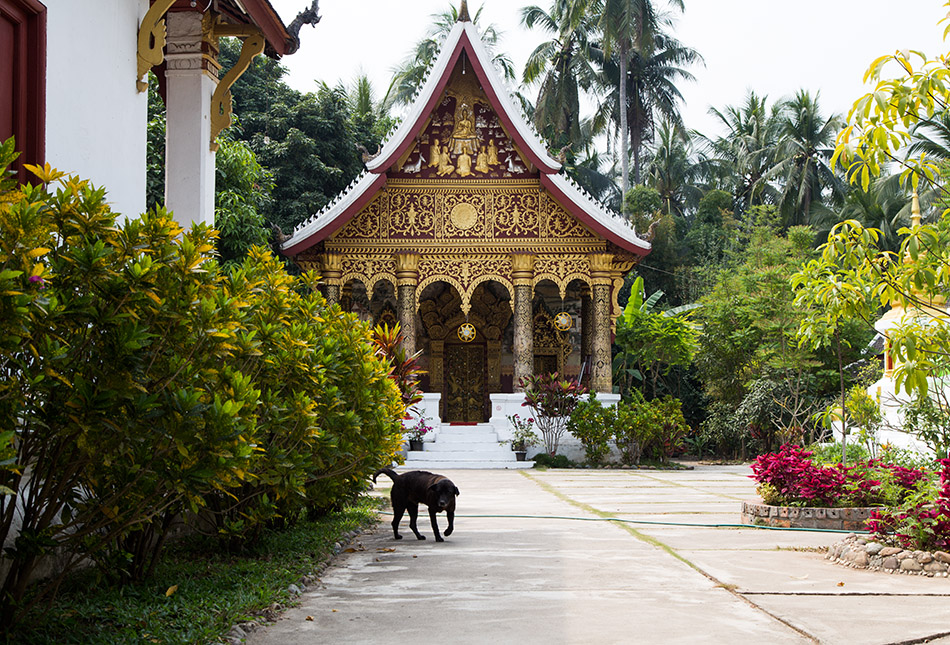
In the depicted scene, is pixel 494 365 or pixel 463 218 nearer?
pixel 463 218

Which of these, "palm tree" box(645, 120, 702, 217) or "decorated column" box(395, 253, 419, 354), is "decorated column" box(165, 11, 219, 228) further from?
"palm tree" box(645, 120, 702, 217)

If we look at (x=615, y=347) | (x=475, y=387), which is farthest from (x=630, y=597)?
(x=615, y=347)

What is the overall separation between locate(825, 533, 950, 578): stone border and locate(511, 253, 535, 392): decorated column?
12.2 meters

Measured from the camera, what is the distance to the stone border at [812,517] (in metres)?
7.75

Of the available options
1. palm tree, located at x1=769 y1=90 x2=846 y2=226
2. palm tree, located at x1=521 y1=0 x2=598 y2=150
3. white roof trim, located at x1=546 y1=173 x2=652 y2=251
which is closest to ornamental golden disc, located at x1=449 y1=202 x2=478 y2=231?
white roof trim, located at x1=546 y1=173 x2=652 y2=251

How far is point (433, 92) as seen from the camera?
59.3 ft

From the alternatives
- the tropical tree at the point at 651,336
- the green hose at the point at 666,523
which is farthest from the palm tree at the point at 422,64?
the green hose at the point at 666,523

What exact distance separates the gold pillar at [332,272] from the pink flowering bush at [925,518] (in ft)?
44.8

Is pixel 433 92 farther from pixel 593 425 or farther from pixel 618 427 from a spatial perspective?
pixel 618 427

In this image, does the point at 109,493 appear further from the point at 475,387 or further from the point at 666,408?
the point at 475,387

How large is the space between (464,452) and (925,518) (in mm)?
12467

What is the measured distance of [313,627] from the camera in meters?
4.20

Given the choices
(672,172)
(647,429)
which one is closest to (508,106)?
(647,429)

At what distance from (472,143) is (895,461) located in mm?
11500
